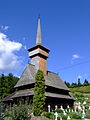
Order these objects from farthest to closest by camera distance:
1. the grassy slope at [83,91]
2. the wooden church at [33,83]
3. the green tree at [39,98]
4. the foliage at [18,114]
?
the grassy slope at [83,91] → the wooden church at [33,83] → the green tree at [39,98] → the foliage at [18,114]

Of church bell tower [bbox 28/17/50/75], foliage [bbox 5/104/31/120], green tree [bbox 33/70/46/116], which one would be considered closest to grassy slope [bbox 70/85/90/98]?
church bell tower [bbox 28/17/50/75]

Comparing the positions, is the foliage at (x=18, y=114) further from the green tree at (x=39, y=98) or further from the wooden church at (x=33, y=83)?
the wooden church at (x=33, y=83)

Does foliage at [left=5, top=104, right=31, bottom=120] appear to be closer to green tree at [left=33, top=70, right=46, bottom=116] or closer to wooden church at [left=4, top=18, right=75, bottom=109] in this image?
green tree at [left=33, top=70, right=46, bottom=116]

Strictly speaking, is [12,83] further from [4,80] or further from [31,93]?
[31,93]

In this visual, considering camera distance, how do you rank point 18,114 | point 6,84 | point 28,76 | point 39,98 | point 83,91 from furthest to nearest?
point 83,91 < point 6,84 < point 28,76 < point 39,98 < point 18,114

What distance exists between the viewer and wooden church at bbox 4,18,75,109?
31859mm

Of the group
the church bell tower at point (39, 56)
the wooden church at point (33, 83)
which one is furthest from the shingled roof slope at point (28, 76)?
the church bell tower at point (39, 56)

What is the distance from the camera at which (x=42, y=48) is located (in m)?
37.0

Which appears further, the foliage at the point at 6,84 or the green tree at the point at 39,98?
the foliage at the point at 6,84

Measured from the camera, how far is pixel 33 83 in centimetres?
Answer: 3183

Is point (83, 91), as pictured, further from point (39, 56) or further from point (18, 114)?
point (18, 114)

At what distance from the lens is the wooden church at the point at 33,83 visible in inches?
1254

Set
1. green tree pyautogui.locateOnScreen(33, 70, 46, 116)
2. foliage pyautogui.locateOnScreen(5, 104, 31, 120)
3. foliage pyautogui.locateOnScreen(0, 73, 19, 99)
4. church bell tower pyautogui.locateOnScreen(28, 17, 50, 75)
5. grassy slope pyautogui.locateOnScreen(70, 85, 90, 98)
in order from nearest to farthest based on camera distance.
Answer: foliage pyautogui.locateOnScreen(5, 104, 31, 120) < green tree pyautogui.locateOnScreen(33, 70, 46, 116) < church bell tower pyautogui.locateOnScreen(28, 17, 50, 75) < foliage pyautogui.locateOnScreen(0, 73, 19, 99) < grassy slope pyautogui.locateOnScreen(70, 85, 90, 98)

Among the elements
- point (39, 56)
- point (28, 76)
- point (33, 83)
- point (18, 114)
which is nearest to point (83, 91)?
point (39, 56)
